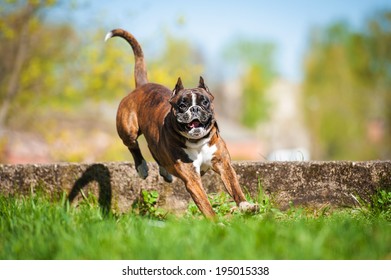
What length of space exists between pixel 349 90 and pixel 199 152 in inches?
1471

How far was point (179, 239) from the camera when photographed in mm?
4207

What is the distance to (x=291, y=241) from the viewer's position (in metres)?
4.05

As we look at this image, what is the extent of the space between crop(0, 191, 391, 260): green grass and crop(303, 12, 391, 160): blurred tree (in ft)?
104

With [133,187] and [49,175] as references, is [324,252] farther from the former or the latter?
[49,175]

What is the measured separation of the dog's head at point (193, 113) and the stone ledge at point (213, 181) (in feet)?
5.09

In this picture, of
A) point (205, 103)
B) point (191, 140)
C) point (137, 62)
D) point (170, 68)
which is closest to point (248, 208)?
point (191, 140)

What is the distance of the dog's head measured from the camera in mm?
5209

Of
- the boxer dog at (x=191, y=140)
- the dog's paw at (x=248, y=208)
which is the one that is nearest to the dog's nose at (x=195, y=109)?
the boxer dog at (x=191, y=140)

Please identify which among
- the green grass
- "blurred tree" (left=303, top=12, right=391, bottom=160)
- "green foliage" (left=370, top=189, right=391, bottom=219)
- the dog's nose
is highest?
"blurred tree" (left=303, top=12, right=391, bottom=160)

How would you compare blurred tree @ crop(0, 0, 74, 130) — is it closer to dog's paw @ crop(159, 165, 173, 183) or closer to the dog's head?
dog's paw @ crop(159, 165, 173, 183)

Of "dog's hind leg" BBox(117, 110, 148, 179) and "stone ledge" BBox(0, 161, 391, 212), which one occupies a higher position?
"dog's hind leg" BBox(117, 110, 148, 179)

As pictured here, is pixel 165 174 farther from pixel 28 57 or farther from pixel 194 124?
pixel 28 57

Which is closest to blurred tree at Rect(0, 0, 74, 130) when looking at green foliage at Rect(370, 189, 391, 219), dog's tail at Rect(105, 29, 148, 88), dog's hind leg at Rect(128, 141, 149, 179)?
dog's tail at Rect(105, 29, 148, 88)

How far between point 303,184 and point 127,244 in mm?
2931
